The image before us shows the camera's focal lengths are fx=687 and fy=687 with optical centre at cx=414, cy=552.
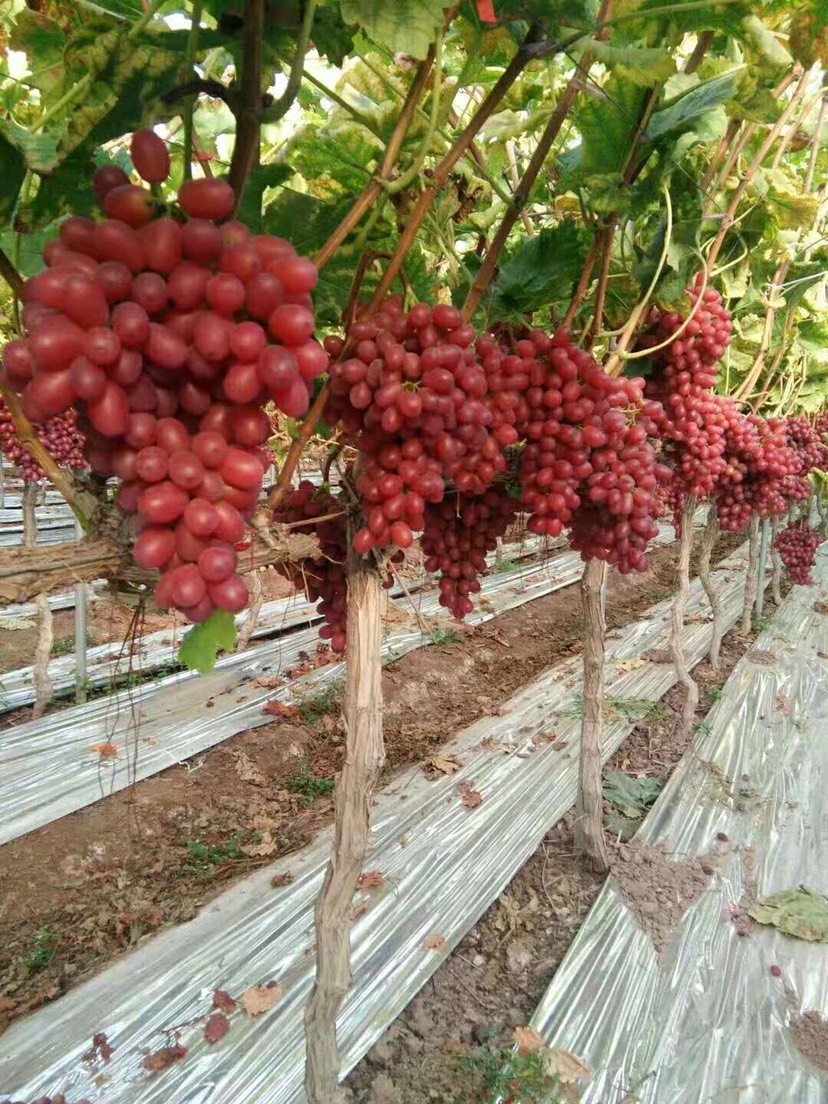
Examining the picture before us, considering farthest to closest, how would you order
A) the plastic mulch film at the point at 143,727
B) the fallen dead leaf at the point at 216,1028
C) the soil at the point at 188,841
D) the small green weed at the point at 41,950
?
the plastic mulch film at the point at 143,727
the soil at the point at 188,841
the small green weed at the point at 41,950
the fallen dead leaf at the point at 216,1028

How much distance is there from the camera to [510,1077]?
2.51 metres

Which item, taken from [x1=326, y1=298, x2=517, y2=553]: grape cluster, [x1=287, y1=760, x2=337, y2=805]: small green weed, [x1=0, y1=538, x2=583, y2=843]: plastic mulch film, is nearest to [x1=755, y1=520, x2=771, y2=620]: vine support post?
[x1=0, y1=538, x2=583, y2=843]: plastic mulch film

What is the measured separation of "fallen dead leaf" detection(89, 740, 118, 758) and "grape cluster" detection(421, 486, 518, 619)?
341 cm

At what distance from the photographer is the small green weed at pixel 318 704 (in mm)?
5441

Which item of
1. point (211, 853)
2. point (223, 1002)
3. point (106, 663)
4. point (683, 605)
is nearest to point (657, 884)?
point (683, 605)

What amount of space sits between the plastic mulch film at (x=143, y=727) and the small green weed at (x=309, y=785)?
0.68m

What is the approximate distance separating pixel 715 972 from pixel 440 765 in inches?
76.3

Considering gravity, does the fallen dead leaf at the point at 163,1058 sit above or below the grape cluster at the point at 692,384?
below

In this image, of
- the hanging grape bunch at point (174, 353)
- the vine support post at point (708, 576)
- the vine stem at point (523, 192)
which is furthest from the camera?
the vine support post at point (708, 576)

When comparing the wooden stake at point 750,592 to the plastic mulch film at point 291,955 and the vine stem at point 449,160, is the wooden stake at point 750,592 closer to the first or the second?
the plastic mulch film at point 291,955

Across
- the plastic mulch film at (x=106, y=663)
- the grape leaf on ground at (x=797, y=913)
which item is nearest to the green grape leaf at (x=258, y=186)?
the plastic mulch film at (x=106, y=663)

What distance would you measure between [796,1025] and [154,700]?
4.40 meters

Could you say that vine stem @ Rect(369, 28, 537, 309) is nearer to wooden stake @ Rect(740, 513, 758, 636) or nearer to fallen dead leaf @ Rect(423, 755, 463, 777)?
fallen dead leaf @ Rect(423, 755, 463, 777)

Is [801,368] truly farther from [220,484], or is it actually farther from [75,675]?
[75,675]
